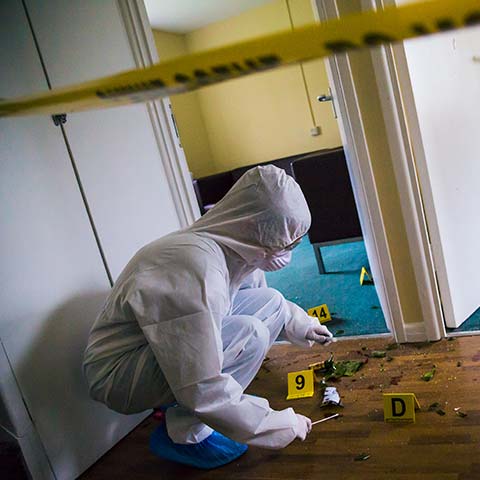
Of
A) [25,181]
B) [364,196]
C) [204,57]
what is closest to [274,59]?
[204,57]

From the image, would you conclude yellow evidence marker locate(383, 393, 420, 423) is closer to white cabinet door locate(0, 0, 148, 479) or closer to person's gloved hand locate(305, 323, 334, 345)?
person's gloved hand locate(305, 323, 334, 345)

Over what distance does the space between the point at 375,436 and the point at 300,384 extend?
0.39 m

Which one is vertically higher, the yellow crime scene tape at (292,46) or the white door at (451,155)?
the yellow crime scene tape at (292,46)

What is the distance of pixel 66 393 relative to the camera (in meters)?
1.62

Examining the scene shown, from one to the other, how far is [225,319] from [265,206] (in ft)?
1.29

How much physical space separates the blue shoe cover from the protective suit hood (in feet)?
1.81

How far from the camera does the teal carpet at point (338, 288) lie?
2207 millimetres

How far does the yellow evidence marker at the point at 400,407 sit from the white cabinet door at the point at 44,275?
942mm

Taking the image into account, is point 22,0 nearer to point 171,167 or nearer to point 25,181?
point 25,181

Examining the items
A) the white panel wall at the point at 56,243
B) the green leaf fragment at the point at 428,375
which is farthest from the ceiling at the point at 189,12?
the green leaf fragment at the point at 428,375

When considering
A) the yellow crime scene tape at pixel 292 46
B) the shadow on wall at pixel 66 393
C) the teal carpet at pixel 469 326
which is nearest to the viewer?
the yellow crime scene tape at pixel 292 46

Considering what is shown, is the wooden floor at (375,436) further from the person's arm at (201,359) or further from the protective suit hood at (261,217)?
the protective suit hood at (261,217)

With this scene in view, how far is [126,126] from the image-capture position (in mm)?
1939

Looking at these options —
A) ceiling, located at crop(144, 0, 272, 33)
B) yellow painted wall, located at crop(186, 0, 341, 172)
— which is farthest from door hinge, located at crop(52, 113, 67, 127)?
yellow painted wall, located at crop(186, 0, 341, 172)
